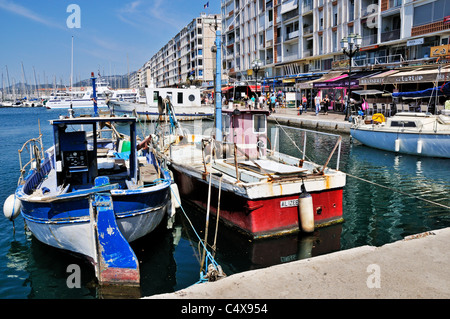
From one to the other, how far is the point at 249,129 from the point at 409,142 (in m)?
12.3

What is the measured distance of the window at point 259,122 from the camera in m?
12.4

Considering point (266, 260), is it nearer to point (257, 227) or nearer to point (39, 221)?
point (257, 227)

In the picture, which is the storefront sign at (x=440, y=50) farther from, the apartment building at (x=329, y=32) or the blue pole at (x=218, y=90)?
the blue pole at (x=218, y=90)

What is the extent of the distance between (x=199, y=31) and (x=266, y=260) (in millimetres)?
96420

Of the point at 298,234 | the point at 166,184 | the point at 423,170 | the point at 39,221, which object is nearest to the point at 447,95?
the point at 423,170

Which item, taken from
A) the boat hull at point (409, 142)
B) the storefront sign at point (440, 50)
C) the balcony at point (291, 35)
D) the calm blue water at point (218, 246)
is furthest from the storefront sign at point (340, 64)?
the calm blue water at point (218, 246)

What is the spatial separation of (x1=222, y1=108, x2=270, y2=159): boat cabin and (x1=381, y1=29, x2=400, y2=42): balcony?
29.7 metres

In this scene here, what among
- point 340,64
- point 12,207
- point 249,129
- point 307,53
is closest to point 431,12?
point 340,64

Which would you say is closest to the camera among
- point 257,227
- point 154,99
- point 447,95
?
point 257,227

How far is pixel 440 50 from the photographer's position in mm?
30312

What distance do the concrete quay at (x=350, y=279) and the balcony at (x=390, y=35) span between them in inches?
1357

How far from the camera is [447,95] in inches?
1022

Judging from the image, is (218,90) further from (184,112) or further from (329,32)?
(329,32)
